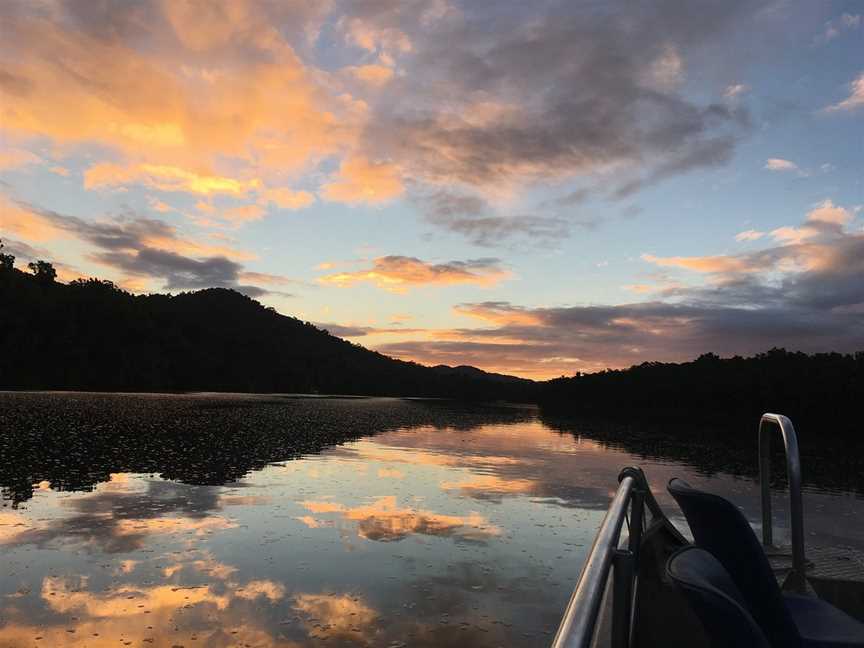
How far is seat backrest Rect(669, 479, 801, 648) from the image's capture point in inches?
118

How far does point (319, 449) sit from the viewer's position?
29.4 m

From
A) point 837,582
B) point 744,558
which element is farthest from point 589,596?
point 837,582

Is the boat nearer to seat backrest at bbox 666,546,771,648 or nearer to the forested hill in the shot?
seat backrest at bbox 666,546,771,648

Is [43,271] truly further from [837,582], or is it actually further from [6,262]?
[837,582]

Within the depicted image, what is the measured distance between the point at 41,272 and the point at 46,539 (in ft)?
438

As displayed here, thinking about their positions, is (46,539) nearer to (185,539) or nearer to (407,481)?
(185,539)

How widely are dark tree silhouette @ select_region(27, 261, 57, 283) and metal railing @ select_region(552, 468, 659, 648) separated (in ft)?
464

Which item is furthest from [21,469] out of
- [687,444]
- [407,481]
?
[687,444]

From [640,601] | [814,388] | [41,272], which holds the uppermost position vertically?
[41,272]

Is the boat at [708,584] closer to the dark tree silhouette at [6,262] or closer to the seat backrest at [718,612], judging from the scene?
the seat backrest at [718,612]

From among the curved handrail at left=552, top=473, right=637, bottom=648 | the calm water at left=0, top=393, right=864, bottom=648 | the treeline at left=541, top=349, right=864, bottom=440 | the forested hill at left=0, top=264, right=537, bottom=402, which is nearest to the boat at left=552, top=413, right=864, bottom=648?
the curved handrail at left=552, top=473, right=637, bottom=648

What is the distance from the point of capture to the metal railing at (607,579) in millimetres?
1478

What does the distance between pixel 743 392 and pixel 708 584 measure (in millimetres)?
114521

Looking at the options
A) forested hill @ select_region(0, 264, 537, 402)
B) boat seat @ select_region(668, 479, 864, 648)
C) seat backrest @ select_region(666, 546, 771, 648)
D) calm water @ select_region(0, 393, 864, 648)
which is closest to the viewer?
seat backrest @ select_region(666, 546, 771, 648)
